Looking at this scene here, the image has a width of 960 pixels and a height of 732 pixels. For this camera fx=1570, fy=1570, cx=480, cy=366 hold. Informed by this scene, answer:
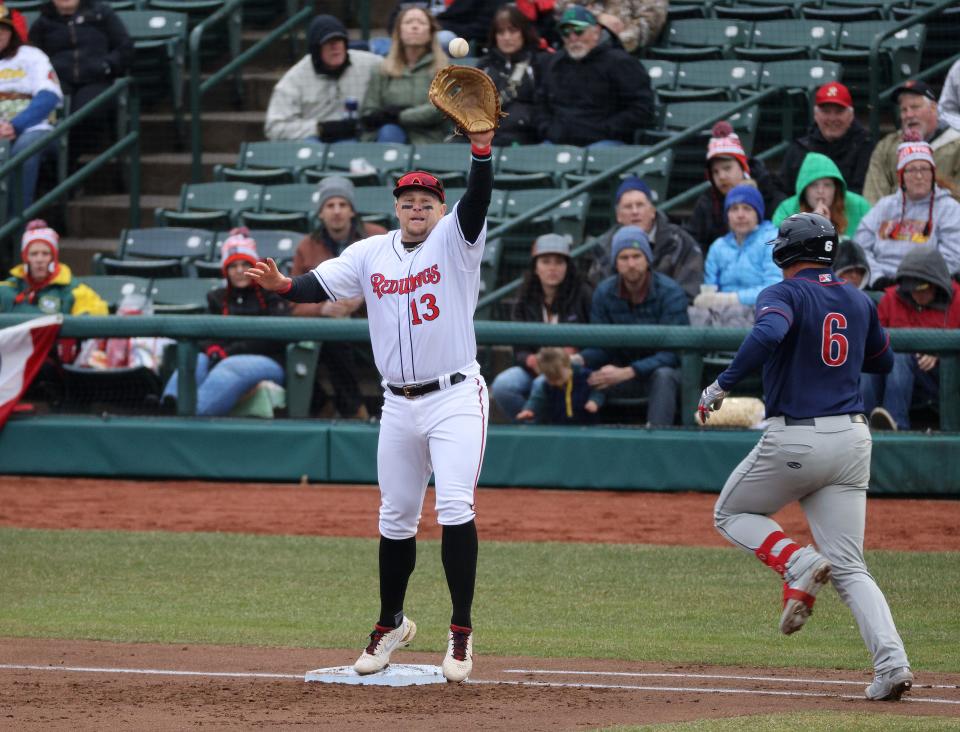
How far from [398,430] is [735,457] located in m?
4.81

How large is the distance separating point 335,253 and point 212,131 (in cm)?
474

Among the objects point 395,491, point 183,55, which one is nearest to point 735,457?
point 395,491

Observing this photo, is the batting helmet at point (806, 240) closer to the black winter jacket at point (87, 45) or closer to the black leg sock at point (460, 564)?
the black leg sock at point (460, 564)

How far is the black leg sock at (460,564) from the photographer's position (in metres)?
5.71

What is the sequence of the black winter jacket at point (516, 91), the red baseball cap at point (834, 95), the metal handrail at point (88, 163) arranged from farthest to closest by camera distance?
the metal handrail at point (88, 163)
the black winter jacket at point (516, 91)
the red baseball cap at point (834, 95)

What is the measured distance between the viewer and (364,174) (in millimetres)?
12641

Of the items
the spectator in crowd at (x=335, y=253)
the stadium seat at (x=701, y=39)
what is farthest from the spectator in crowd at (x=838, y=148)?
the spectator in crowd at (x=335, y=253)

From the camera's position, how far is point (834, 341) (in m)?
5.66

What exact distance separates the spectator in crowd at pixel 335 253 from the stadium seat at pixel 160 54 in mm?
4295

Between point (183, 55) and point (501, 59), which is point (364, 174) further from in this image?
point (183, 55)

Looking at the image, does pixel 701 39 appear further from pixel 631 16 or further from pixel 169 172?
pixel 169 172

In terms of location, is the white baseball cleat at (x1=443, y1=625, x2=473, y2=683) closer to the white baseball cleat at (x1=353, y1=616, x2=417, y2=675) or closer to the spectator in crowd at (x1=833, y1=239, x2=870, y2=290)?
the white baseball cleat at (x1=353, y1=616, x2=417, y2=675)

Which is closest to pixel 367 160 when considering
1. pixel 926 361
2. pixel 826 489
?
pixel 926 361

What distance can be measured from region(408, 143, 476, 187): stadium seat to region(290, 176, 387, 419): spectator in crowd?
150 cm
